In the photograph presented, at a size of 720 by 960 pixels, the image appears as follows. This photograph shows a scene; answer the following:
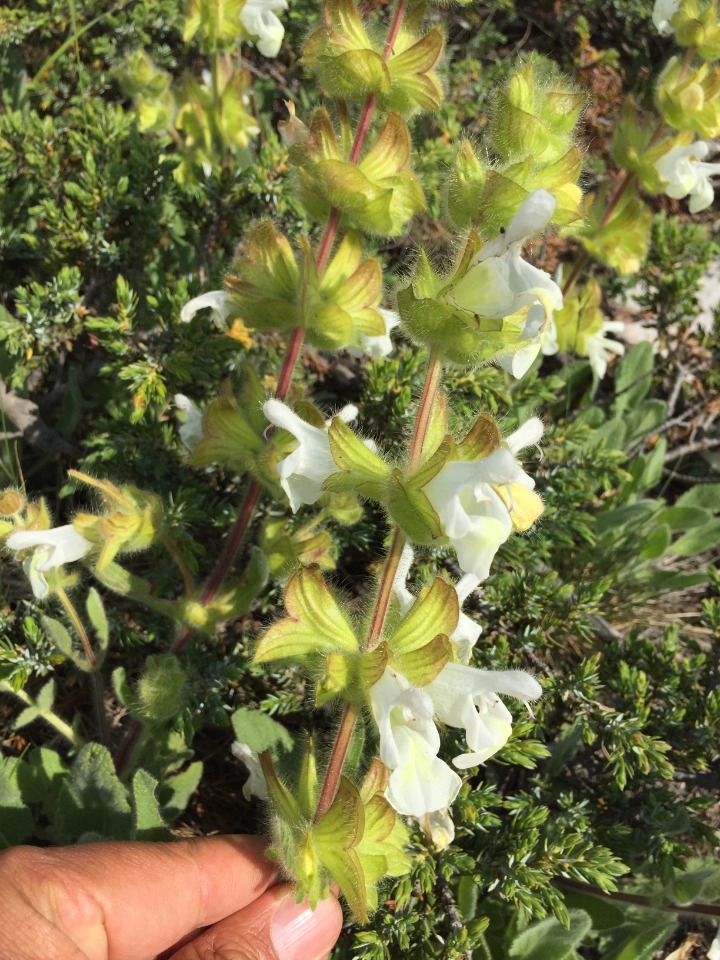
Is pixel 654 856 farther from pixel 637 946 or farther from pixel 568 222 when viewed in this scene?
pixel 568 222

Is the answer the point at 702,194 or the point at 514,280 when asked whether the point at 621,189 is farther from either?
the point at 514,280

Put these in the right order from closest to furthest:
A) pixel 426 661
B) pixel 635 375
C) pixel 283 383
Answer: pixel 426 661 < pixel 283 383 < pixel 635 375

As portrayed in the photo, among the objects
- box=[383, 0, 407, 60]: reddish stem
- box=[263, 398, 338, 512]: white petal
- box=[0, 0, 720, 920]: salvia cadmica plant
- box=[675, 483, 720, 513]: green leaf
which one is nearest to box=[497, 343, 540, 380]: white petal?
box=[0, 0, 720, 920]: salvia cadmica plant

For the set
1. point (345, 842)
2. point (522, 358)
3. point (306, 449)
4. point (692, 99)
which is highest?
point (692, 99)

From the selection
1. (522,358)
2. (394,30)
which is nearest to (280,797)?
A: (522,358)

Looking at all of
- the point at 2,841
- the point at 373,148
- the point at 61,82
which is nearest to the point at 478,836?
the point at 2,841

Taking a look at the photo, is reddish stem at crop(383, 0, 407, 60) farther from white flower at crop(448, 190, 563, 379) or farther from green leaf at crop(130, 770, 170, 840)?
green leaf at crop(130, 770, 170, 840)

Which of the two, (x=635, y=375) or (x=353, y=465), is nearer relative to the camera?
(x=353, y=465)
